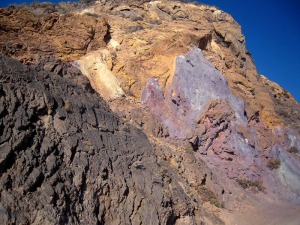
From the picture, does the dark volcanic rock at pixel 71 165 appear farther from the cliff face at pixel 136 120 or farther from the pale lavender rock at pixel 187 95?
the pale lavender rock at pixel 187 95

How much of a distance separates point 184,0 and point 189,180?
2029 centimetres

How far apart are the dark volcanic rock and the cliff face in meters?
0.03

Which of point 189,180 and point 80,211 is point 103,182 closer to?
point 80,211

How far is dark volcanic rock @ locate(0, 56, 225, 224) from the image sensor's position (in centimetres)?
638

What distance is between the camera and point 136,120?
15.4 meters

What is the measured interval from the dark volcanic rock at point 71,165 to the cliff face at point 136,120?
34 millimetres

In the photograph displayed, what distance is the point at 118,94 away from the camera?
1655 cm

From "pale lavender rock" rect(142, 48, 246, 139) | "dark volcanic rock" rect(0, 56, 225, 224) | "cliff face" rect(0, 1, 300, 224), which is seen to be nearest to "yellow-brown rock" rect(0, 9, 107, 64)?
"cliff face" rect(0, 1, 300, 224)

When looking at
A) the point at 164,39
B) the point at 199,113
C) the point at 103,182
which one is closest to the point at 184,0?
the point at 164,39

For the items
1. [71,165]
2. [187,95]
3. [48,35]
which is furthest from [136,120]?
[71,165]

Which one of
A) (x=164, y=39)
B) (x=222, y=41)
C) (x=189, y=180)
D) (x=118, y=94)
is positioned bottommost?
(x=189, y=180)

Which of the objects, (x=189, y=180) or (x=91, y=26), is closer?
(x=189, y=180)

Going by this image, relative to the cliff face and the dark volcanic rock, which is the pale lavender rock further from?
the dark volcanic rock

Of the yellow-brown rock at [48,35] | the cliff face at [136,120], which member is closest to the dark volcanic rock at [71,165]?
the cliff face at [136,120]
